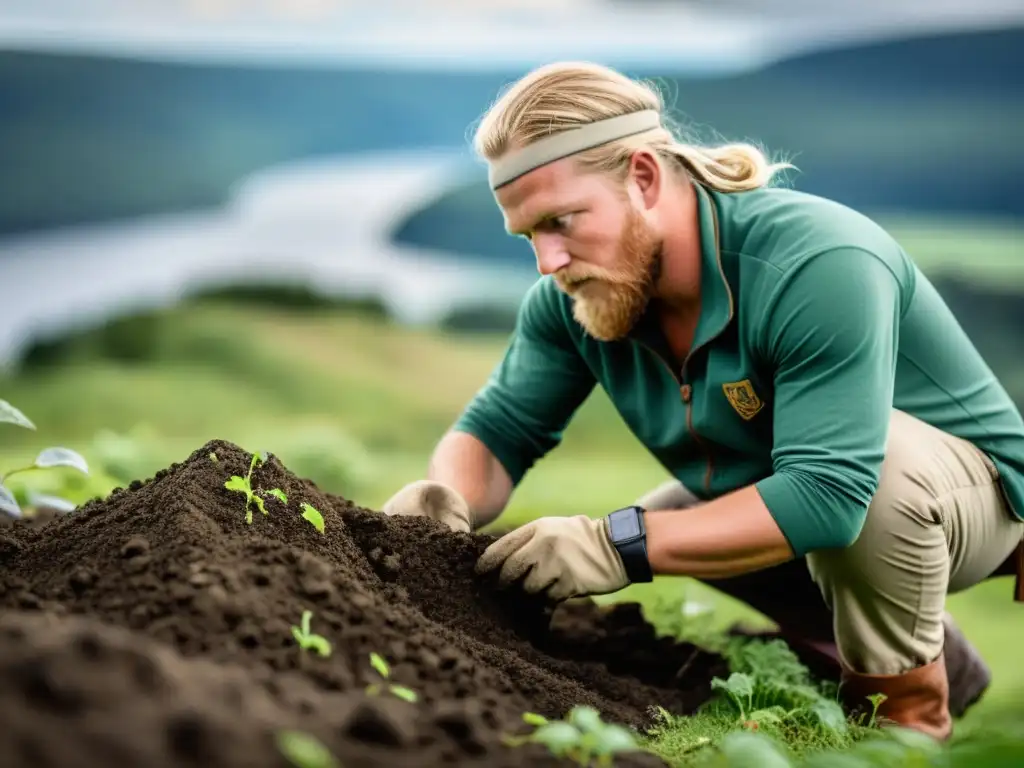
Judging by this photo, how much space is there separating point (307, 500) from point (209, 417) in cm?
381

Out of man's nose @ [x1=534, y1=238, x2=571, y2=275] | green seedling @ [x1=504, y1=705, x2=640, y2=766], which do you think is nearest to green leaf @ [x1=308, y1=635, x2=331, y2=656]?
green seedling @ [x1=504, y1=705, x2=640, y2=766]

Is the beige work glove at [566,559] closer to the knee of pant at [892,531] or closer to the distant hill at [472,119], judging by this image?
the knee of pant at [892,531]

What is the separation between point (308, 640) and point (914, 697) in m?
1.48

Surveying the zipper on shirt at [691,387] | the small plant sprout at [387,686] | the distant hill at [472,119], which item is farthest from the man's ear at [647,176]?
the distant hill at [472,119]

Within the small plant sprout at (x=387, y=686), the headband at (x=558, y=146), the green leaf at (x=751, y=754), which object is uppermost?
the headband at (x=558, y=146)

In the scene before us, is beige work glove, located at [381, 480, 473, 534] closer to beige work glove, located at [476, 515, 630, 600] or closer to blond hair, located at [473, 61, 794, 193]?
beige work glove, located at [476, 515, 630, 600]

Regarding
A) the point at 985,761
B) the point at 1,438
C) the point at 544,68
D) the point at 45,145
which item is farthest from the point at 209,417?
the point at 985,761

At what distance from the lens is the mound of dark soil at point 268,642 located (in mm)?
1101

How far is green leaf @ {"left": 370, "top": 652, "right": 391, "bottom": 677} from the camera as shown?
155 cm

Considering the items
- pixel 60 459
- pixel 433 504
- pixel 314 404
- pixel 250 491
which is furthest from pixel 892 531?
pixel 314 404

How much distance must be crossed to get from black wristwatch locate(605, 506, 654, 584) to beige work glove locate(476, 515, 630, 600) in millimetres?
15

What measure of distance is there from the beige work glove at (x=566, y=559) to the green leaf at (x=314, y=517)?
1.24 feet

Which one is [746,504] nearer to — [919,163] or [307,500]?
[307,500]

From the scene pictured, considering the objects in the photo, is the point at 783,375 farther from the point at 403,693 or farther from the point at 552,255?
the point at 403,693
